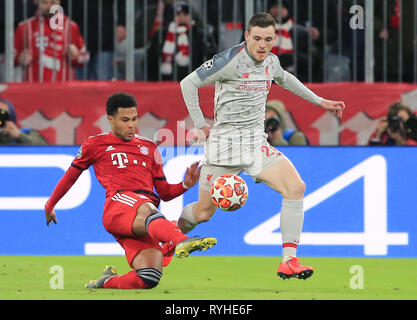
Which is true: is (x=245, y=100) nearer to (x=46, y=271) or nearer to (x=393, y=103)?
(x=46, y=271)

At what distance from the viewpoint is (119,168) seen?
25.6 feet

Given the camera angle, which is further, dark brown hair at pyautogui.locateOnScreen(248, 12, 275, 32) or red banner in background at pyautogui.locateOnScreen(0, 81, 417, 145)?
red banner in background at pyautogui.locateOnScreen(0, 81, 417, 145)

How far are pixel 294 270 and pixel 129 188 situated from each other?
132 centimetres

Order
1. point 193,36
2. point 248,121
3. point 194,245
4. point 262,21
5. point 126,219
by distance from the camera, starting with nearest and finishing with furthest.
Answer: point 194,245
point 126,219
point 262,21
point 248,121
point 193,36

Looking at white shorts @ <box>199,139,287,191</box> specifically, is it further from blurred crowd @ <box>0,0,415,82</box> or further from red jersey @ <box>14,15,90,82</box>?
red jersey @ <box>14,15,90,82</box>

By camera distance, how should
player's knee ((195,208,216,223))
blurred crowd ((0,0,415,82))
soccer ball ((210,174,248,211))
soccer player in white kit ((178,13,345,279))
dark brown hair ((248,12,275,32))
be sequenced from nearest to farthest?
soccer ball ((210,174,248,211))
dark brown hair ((248,12,275,32))
soccer player in white kit ((178,13,345,279))
player's knee ((195,208,216,223))
blurred crowd ((0,0,415,82))

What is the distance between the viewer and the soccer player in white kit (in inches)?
307

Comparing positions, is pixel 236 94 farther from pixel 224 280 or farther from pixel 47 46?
pixel 47 46

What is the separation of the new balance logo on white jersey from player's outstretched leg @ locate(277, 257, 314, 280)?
1144 mm

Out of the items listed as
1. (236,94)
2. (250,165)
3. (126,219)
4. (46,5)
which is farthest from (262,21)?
(46,5)

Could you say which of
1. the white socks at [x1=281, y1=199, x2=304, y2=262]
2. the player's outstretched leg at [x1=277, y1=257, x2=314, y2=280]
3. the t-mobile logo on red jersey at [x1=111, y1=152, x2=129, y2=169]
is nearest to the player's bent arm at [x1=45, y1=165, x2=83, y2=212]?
the t-mobile logo on red jersey at [x1=111, y1=152, x2=129, y2=169]

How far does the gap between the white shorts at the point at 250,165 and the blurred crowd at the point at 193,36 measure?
142 inches

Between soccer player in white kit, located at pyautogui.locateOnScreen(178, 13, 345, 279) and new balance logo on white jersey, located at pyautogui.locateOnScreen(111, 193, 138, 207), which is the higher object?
soccer player in white kit, located at pyautogui.locateOnScreen(178, 13, 345, 279)
